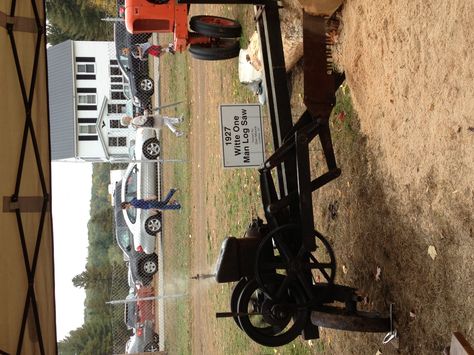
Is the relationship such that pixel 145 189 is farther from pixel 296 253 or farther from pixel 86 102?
pixel 296 253

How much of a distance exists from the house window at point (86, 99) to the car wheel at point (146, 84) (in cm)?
417

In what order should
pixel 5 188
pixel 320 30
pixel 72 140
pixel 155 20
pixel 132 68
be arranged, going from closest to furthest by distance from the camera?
pixel 5 188 → pixel 320 30 → pixel 155 20 → pixel 132 68 → pixel 72 140

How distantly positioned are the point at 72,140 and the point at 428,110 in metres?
17.0

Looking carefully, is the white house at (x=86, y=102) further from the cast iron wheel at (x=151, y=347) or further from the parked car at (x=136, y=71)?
the cast iron wheel at (x=151, y=347)

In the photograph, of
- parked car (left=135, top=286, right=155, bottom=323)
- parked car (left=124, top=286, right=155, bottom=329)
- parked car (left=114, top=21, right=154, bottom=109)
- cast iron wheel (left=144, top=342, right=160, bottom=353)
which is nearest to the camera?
parked car (left=135, top=286, right=155, bottom=323)

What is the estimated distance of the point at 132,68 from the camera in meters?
16.6

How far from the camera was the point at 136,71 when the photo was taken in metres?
16.8

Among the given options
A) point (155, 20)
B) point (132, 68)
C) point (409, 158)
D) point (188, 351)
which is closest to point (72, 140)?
point (132, 68)

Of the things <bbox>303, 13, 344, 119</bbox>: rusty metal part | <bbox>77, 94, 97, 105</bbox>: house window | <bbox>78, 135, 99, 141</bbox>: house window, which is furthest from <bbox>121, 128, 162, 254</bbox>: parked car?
<bbox>303, 13, 344, 119</bbox>: rusty metal part

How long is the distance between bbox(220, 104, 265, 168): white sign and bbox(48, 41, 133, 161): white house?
12.1 metres

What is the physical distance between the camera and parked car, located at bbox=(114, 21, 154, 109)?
16.6 metres

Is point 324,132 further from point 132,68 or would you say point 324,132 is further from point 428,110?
point 132,68

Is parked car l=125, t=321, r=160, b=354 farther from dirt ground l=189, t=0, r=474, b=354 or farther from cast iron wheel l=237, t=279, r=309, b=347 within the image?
cast iron wheel l=237, t=279, r=309, b=347

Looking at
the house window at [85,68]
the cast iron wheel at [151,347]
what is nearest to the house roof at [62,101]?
the house window at [85,68]
